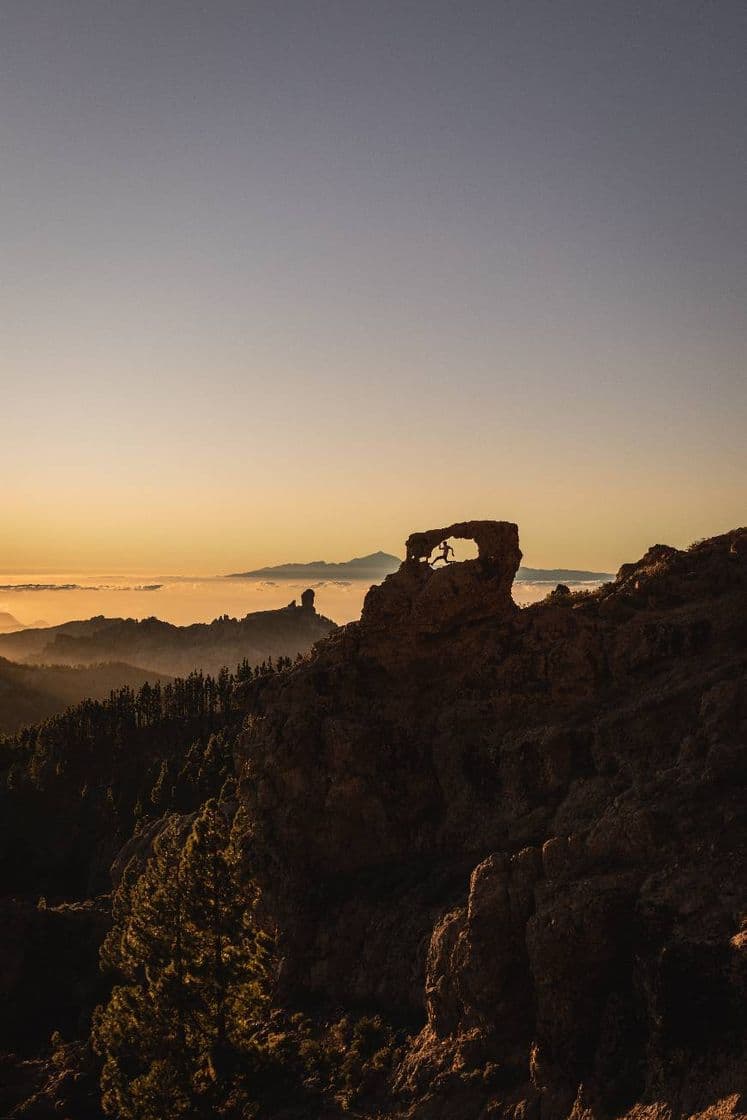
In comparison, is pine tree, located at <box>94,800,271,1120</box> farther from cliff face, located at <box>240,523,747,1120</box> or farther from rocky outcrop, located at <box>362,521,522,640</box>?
rocky outcrop, located at <box>362,521,522,640</box>

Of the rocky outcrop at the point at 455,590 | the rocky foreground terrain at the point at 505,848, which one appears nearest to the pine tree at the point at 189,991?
the rocky foreground terrain at the point at 505,848

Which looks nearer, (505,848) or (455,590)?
(505,848)

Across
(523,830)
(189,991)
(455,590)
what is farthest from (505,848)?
(189,991)

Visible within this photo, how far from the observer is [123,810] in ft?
419

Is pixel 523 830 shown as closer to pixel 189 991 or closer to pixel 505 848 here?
pixel 505 848

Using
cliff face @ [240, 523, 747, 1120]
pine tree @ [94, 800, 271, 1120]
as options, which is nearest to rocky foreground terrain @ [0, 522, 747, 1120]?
cliff face @ [240, 523, 747, 1120]

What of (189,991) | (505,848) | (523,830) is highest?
(523,830)

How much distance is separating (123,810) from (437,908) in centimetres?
9930

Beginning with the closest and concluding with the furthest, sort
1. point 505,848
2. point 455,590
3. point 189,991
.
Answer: point 505,848, point 189,991, point 455,590

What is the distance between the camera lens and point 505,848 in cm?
3862

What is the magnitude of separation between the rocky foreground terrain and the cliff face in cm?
10

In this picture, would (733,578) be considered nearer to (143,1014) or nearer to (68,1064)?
(143,1014)

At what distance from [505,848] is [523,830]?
1198mm

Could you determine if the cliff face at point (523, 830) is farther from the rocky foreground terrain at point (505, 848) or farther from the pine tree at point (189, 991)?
the pine tree at point (189, 991)
